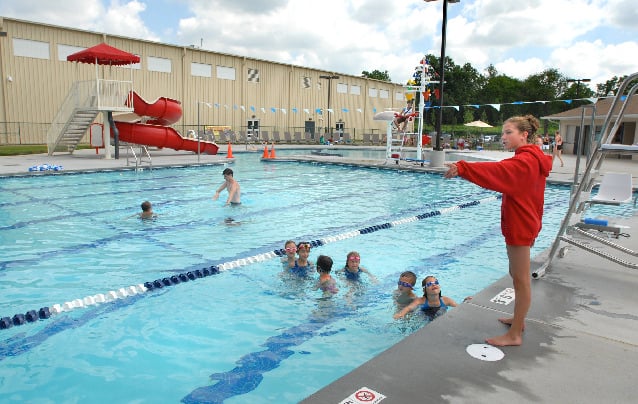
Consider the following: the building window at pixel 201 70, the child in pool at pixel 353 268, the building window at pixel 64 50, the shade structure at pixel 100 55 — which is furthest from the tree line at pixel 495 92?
the child in pool at pixel 353 268

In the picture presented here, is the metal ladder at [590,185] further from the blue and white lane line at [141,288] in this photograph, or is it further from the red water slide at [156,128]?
the red water slide at [156,128]

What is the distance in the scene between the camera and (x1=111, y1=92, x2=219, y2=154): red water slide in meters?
21.0

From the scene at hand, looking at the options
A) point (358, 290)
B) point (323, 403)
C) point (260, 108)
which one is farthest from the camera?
point (260, 108)

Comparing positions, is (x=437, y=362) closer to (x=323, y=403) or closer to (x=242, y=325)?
(x=323, y=403)

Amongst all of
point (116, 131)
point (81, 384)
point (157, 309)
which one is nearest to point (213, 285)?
point (157, 309)

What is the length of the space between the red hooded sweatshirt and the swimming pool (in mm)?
1946

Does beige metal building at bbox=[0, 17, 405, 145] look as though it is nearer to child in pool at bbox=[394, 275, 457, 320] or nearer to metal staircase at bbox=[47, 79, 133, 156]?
metal staircase at bbox=[47, 79, 133, 156]

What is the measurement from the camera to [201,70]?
34.7m

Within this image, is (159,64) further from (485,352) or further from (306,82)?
(485,352)

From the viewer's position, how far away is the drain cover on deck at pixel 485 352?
3.04 m

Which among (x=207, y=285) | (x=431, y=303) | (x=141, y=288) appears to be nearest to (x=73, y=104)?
(x=207, y=285)

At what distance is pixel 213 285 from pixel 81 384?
226 cm

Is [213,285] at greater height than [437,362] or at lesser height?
lesser

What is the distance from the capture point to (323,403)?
246 centimetres
